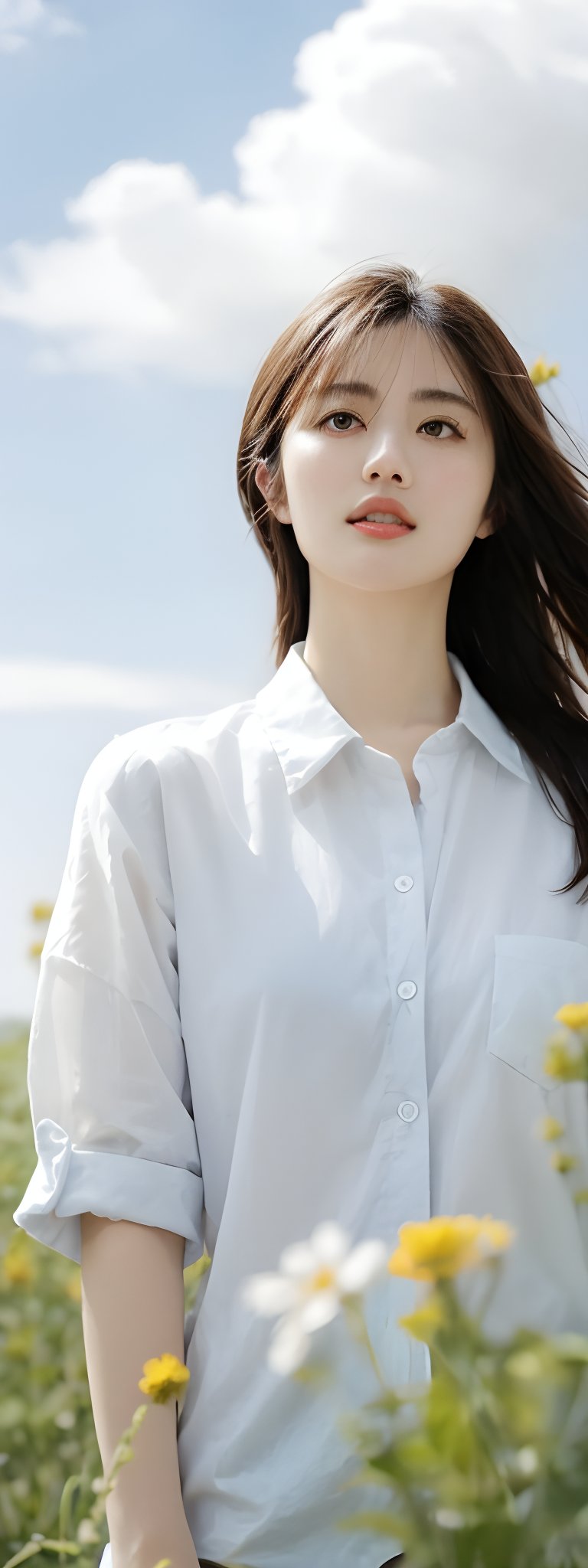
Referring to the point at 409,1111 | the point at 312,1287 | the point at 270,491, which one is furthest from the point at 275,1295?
the point at 270,491

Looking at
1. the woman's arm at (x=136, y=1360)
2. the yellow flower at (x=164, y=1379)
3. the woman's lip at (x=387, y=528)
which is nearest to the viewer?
the yellow flower at (x=164, y=1379)

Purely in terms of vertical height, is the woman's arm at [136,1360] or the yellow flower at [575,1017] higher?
the yellow flower at [575,1017]

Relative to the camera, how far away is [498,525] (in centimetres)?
156

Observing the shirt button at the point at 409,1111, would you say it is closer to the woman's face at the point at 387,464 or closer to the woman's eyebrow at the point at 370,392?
the woman's face at the point at 387,464

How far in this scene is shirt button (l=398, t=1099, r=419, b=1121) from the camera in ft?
3.85

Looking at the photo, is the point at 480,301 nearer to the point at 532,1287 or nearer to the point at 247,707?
the point at 247,707

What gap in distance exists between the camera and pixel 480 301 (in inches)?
57.1

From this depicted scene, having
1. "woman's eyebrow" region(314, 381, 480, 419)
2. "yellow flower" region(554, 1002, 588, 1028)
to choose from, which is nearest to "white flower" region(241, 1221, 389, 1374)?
"yellow flower" region(554, 1002, 588, 1028)

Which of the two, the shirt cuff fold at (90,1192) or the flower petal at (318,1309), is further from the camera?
the shirt cuff fold at (90,1192)

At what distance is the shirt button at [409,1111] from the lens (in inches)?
46.3

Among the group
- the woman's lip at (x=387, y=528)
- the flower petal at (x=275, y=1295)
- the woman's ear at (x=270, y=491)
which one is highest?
the woman's ear at (x=270, y=491)

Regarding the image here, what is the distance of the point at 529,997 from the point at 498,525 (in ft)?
1.97

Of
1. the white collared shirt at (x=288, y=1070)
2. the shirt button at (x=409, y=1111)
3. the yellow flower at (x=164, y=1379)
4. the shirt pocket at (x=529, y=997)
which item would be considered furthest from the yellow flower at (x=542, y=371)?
the yellow flower at (x=164, y=1379)

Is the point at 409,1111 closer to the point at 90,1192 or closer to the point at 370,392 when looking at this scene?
the point at 90,1192
